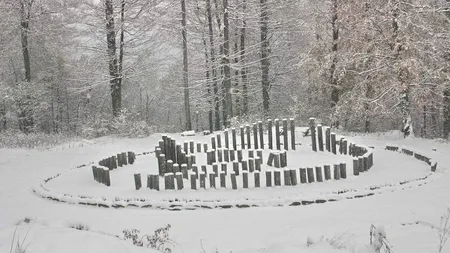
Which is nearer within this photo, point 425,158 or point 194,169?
point 194,169

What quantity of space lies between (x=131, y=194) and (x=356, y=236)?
186 inches

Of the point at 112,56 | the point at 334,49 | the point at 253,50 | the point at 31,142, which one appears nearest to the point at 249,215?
the point at 31,142

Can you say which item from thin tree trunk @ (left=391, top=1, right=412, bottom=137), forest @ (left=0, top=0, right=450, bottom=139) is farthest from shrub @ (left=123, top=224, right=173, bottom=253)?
thin tree trunk @ (left=391, top=1, right=412, bottom=137)

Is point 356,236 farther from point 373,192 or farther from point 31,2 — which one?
point 31,2

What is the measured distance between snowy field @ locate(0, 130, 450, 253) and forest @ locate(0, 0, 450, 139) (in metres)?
5.13

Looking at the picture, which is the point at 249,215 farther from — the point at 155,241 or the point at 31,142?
the point at 31,142

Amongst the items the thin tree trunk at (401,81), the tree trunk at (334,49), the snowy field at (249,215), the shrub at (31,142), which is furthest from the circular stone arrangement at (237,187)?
the tree trunk at (334,49)

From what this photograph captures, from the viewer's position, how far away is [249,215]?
23.2 feet

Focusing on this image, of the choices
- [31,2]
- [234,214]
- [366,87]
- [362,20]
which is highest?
[31,2]

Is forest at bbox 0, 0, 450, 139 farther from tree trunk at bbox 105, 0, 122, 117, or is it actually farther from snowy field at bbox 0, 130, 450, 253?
snowy field at bbox 0, 130, 450, 253

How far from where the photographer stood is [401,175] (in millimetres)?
9156

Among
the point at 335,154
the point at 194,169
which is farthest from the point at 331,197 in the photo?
the point at 335,154

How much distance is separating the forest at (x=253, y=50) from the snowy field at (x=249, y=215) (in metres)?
5.13

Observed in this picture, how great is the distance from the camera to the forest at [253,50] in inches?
599
